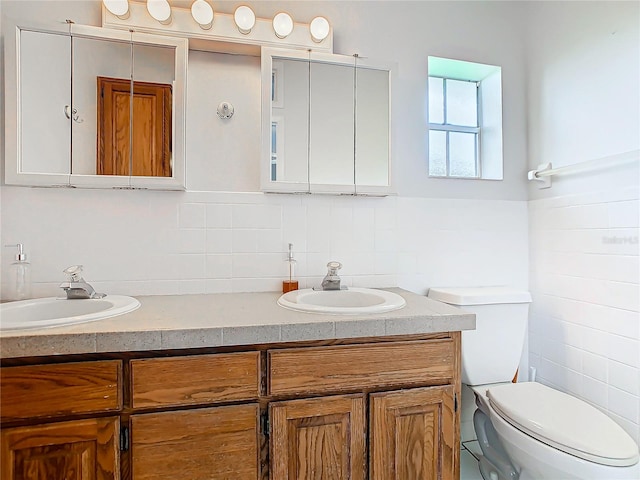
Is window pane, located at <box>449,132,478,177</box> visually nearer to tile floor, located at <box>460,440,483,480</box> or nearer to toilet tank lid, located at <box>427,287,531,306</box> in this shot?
toilet tank lid, located at <box>427,287,531,306</box>

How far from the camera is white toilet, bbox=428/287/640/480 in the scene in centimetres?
107

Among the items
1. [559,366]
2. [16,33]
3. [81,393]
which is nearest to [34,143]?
[16,33]

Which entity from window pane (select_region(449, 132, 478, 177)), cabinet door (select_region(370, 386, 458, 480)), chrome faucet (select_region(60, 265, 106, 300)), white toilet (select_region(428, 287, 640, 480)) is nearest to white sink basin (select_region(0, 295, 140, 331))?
chrome faucet (select_region(60, 265, 106, 300))

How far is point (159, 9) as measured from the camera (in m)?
1.42

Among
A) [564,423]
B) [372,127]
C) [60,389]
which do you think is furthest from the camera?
[372,127]

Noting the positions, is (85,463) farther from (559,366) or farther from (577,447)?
(559,366)

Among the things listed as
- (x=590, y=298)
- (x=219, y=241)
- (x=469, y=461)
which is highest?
(x=219, y=241)

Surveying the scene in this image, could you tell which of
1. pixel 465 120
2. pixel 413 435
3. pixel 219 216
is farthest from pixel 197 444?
pixel 465 120

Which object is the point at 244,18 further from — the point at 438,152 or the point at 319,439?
the point at 319,439

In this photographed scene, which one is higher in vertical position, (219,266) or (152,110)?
(152,110)

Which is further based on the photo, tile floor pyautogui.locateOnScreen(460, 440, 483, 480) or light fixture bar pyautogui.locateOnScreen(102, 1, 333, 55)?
tile floor pyautogui.locateOnScreen(460, 440, 483, 480)

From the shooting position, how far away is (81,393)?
3.08 ft

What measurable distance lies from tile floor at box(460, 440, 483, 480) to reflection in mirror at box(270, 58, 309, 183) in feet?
4.59

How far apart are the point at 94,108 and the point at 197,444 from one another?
4.03 feet
